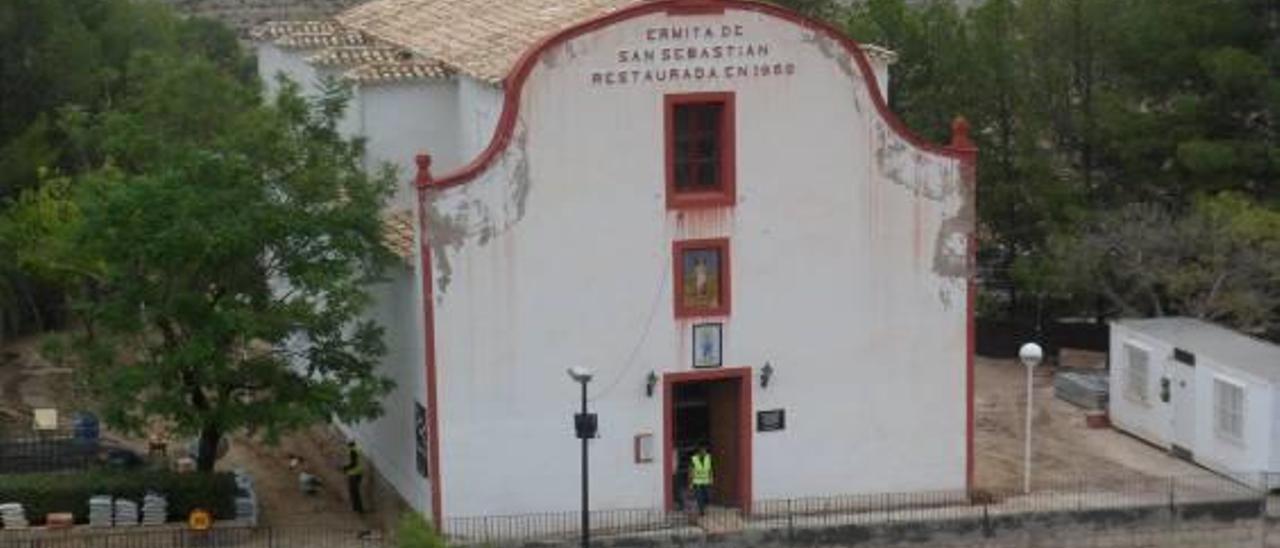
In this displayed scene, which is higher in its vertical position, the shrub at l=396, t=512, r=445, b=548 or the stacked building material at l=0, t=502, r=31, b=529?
the shrub at l=396, t=512, r=445, b=548

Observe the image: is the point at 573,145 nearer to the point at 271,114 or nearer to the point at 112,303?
the point at 271,114

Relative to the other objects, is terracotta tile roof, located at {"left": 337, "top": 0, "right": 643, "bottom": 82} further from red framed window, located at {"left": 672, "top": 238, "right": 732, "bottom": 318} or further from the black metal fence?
the black metal fence

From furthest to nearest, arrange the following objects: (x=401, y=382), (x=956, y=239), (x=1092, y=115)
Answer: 1. (x=1092, y=115)
2. (x=401, y=382)
3. (x=956, y=239)

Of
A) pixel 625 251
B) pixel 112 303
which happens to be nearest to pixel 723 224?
pixel 625 251

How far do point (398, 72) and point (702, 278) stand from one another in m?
6.87

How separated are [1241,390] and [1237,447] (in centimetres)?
101

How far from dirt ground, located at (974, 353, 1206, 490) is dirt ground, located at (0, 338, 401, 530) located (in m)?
10.2

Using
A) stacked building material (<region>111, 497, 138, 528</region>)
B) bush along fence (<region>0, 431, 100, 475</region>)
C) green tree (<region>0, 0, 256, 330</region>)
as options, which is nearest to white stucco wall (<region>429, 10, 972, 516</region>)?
stacked building material (<region>111, 497, 138, 528</region>)

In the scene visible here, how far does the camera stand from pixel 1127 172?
152ft

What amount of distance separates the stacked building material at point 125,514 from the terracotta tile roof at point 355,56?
349 inches

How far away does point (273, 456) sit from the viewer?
3803cm

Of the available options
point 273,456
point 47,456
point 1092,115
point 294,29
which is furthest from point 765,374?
point 1092,115

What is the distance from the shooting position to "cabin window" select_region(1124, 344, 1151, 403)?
3822cm

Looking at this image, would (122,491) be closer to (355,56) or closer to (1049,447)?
(355,56)
